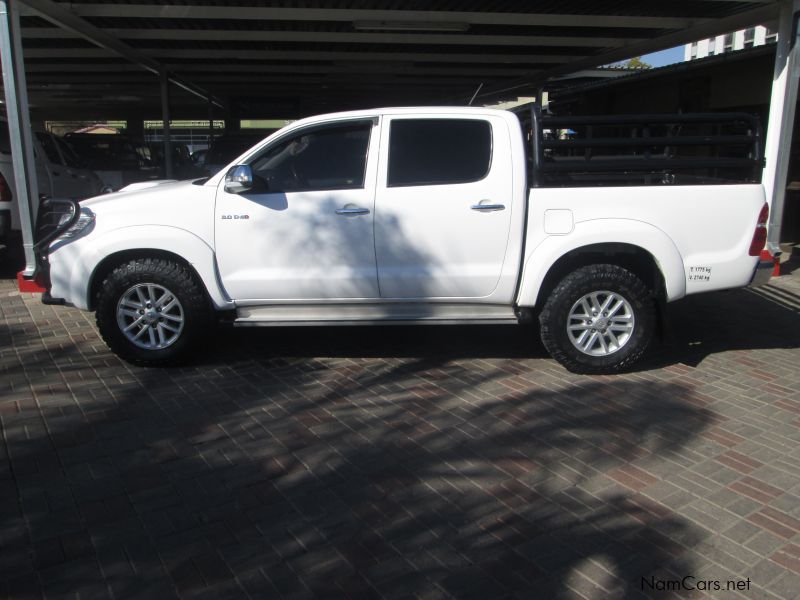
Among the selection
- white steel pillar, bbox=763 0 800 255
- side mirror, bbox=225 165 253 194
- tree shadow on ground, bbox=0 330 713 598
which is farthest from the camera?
white steel pillar, bbox=763 0 800 255

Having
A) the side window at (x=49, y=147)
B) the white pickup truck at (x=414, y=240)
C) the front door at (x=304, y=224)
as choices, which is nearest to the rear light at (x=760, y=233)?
the white pickup truck at (x=414, y=240)

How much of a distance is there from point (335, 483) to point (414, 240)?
2.05 metres

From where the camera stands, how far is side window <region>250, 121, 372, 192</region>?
16.9 feet

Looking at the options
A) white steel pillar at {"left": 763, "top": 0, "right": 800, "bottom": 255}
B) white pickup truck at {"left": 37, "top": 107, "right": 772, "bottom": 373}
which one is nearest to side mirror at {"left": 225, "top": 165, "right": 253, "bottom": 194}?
white pickup truck at {"left": 37, "top": 107, "right": 772, "bottom": 373}

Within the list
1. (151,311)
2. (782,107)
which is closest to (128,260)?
(151,311)

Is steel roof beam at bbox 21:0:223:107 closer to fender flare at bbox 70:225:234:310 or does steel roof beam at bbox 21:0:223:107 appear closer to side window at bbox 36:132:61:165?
side window at bbox 36:132:61:165

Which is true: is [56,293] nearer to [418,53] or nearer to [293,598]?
[293,598]

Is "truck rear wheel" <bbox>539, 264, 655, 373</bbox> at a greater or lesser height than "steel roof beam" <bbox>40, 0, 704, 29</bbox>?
lesser

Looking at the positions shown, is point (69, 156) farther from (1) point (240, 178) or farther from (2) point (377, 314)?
(2) point (377, 314)

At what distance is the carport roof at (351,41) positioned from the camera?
28.2ft

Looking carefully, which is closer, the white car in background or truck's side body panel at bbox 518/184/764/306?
truck's side body panel at bbox 518/184/764/306

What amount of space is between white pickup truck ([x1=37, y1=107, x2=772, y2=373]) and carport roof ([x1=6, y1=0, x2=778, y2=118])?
4.04m
